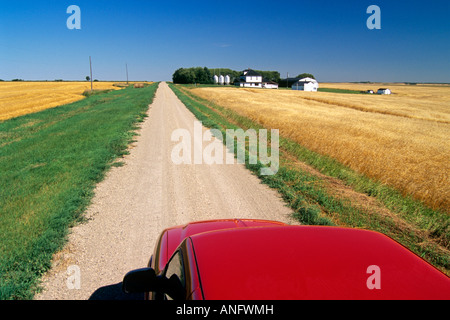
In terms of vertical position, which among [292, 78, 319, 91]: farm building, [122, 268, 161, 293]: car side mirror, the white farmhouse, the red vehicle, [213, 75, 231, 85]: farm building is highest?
[213, 75, 231, 85]: farm building

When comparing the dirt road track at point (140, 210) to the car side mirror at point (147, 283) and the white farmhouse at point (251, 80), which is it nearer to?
the car side mirror at point (147, 283)

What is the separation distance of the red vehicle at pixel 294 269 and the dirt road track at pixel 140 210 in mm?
1868

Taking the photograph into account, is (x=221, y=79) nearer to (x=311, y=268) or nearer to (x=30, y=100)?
(x=30, y=100)

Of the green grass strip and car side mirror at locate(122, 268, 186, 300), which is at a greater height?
car side mirror at locate(122, 268, 186, 300)

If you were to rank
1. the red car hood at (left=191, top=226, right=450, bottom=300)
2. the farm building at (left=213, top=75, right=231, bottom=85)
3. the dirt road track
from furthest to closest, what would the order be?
the farm building at (left=213, top=75, right=231, bottom=85) < the dirt road track < the red car hood at (left=191, top=226, right=450, bottom=300)

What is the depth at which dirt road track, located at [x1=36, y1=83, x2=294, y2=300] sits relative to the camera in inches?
148

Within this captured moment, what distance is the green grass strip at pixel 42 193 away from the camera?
379cm

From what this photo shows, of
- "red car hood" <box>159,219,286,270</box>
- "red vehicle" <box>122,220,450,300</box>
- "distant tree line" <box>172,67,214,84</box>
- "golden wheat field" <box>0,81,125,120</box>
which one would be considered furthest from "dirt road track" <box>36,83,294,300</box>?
"distant tree line" <box>172,67,214,84</box>

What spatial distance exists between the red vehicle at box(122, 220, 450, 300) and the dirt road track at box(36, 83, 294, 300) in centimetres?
187

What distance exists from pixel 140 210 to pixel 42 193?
7.82ft

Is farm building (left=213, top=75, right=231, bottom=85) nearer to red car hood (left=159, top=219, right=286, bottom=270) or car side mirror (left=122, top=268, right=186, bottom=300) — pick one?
red car hood (left=159, top=219, right=286, bottom=270)
